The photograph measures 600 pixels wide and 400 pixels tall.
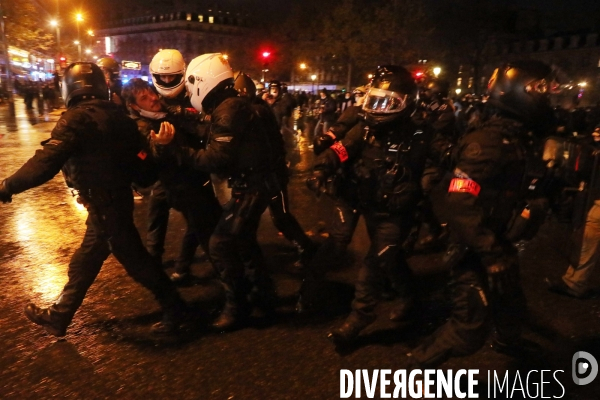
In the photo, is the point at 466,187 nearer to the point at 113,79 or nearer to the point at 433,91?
the point at 113,79

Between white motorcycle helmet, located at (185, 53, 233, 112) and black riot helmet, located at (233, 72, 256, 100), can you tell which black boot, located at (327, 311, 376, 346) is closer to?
white motorcycle helmet, located at (185, 53, 233, 112)

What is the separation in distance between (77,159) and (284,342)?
76.0 inches

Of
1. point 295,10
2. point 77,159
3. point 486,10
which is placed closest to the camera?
point 77,159

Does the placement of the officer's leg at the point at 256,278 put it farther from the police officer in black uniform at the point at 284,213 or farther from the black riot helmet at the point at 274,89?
the black riot helmet at the point at 274,89

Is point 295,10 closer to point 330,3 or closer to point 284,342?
point 330,3

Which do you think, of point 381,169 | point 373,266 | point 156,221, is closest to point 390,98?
point 381,169

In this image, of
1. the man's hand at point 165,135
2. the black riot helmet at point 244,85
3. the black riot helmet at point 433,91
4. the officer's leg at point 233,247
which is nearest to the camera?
the man's hand at point 165,135

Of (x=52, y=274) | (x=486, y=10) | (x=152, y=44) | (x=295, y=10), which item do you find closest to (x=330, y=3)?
(x=295, y=10)

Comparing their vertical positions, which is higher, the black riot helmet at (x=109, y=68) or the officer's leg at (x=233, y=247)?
the black riot helmet at (x=109, y=68)

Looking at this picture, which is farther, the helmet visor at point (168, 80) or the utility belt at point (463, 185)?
the helmet visor at point (168, 80)

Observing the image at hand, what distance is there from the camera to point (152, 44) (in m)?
88.2

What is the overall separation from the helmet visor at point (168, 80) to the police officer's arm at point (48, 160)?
3.45 feet

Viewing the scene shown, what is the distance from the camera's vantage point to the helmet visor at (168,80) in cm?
406

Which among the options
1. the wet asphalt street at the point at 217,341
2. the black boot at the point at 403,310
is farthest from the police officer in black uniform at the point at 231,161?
the black boot at the point at 403,310
